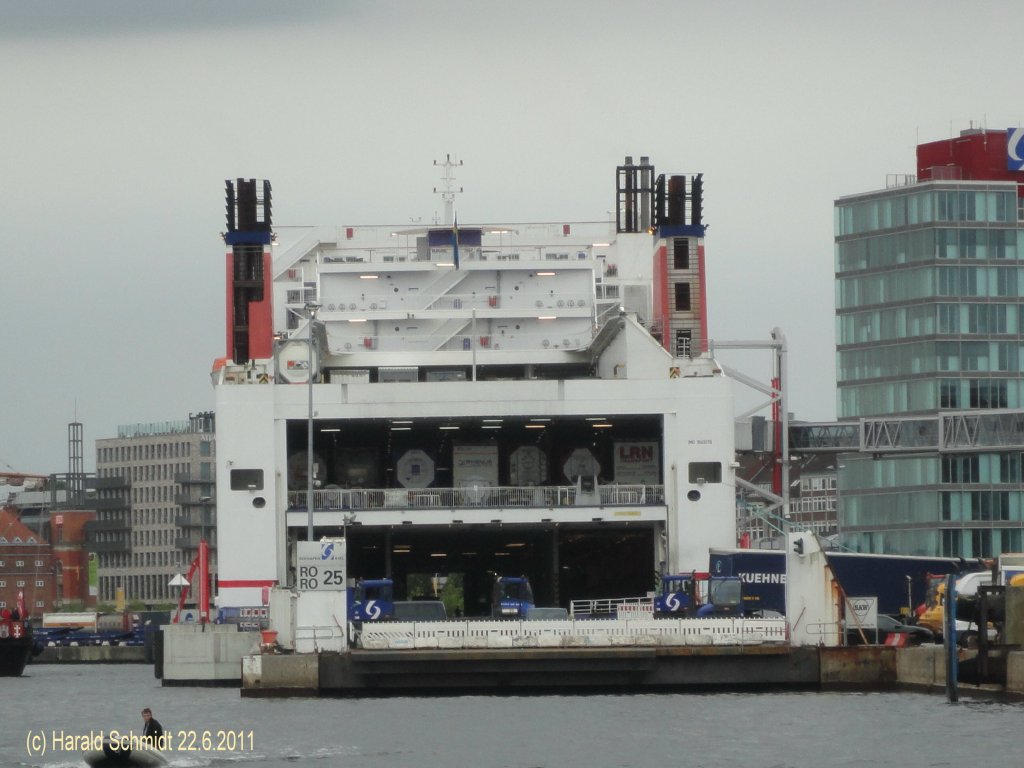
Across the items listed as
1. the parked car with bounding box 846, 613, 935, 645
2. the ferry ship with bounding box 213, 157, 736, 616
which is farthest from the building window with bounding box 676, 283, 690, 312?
the parked car with bounding box 846, 613, 935, 645

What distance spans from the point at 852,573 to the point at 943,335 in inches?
2105

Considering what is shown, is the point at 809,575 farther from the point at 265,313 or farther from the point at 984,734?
the point at 265,313

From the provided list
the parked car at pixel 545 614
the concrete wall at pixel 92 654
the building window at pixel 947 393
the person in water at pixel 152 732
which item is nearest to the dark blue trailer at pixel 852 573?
the parked car at pixel 545 614

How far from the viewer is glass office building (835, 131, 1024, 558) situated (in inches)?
4690

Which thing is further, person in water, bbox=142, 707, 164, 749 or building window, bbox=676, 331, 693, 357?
building window, bbox=676, 331, 693, 357

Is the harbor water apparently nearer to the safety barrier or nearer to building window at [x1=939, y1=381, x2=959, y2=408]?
the safety barrier

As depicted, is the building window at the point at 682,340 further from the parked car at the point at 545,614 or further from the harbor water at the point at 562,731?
the harbor water at the point at 562,731

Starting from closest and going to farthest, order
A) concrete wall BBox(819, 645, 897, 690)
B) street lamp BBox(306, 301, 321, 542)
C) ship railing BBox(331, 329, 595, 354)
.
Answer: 1. concrete wall BBox(819, 645, 897, 690)
2. street lamp BBox(306, 301, 321, 542)
3. ship railing BBox(331, 329, 595, 354)

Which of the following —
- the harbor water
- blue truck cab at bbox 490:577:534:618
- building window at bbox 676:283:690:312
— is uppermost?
building window at bbox 676:283:690:312

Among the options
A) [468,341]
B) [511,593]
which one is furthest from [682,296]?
[511,593]

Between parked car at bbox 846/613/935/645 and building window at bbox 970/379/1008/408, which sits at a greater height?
building window at bbox 970/379/1008/408

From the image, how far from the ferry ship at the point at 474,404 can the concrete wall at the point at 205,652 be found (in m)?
2.29

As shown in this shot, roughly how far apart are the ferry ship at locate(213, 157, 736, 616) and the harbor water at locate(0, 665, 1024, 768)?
11662 mm

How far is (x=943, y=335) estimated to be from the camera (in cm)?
12050
